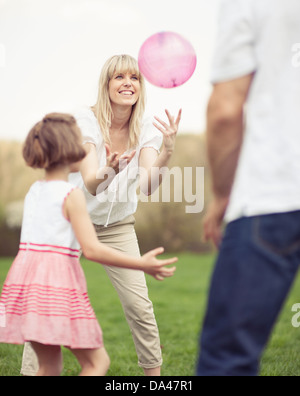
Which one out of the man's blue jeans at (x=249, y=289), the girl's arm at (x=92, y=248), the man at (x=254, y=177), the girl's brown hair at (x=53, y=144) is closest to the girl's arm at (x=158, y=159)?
the girl's brown hair at (x=53, y=144)

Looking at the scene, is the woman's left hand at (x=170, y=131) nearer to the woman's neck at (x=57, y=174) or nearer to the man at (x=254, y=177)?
the woman's neck at (x=57, y=174)

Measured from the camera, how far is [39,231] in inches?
90.3

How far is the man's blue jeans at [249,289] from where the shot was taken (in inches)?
64.9

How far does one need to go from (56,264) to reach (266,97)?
1.03 metres

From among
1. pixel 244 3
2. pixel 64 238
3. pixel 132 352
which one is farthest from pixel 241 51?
pixel 132 352

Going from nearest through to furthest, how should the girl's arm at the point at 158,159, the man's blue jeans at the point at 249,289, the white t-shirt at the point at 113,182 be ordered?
the man's blue jeans at the point at 249,289 → the girl's arm at the point at 158,159 → the white t-shirt at the point at 113,182

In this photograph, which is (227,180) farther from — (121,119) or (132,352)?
(132,352)

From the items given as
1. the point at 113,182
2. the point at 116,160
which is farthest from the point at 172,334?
the point at 116,160

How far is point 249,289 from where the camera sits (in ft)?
5.41

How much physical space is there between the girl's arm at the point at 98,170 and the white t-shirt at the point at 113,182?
12 cm

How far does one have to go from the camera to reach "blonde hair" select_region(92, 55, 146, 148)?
3.15 m

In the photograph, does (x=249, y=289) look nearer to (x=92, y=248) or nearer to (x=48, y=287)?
(x=92, y=248)
